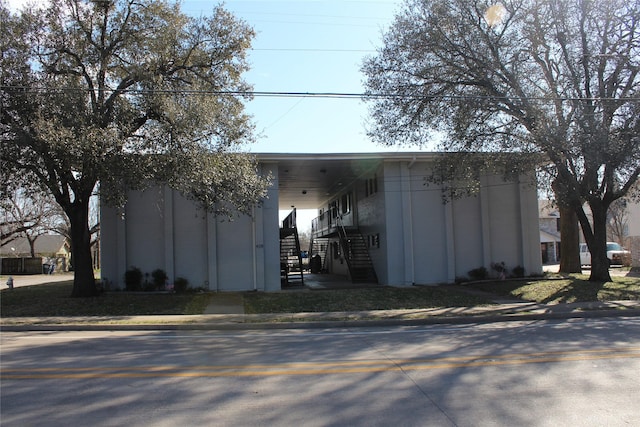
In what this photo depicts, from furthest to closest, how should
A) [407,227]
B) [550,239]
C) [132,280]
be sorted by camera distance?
[550,239] → [407,227] → [132,280]

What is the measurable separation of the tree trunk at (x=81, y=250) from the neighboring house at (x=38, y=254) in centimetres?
3304

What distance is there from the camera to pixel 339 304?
15.4 m

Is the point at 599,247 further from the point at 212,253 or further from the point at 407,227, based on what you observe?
the point at 212,253

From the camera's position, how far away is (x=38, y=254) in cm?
5466

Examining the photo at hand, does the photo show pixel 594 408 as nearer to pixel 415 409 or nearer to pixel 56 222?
pixel 415 409

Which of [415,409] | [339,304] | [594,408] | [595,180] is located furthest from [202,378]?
[595,180]

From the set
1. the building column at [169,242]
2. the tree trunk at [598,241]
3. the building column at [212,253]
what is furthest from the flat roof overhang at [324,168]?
the tree trunk at [598,241]

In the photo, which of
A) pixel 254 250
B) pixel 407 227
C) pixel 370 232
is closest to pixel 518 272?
pixel 407 227

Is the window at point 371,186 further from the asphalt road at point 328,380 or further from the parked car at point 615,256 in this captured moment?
the parked car at point 615,256

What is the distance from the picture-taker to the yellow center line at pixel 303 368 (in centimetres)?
667

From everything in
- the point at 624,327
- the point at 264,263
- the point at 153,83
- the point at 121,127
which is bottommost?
the point at 624,327

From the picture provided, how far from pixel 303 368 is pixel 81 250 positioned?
1328cm

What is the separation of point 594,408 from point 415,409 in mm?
1853

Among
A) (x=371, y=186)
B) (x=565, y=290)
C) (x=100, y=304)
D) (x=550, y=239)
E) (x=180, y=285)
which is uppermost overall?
(x=371, y=186)
